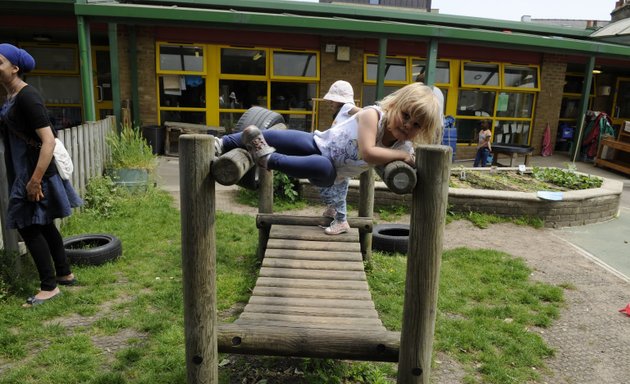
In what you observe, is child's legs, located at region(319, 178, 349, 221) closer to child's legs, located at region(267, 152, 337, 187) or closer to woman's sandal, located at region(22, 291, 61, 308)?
child's legs, located at region(267, 152, 337, 187)

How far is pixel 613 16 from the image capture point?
1972 cm

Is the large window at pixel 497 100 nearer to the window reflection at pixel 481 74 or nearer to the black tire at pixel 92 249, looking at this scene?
the window reflection at pixel 481 74

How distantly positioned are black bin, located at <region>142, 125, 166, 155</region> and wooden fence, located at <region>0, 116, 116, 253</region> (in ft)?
10.6

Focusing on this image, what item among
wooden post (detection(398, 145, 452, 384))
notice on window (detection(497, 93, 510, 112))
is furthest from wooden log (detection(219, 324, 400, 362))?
notice on window (detection(497, 93, 510, 112))

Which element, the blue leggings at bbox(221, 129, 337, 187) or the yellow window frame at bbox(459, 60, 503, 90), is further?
the yellow window frame at bbox(459, 60, 503, 90)

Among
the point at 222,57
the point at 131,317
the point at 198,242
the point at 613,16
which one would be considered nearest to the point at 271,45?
the point at 222,57

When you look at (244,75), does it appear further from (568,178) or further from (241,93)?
(568,178)

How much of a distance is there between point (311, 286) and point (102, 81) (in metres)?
11.0

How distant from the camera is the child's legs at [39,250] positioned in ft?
11.9

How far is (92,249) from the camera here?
14.8 feet

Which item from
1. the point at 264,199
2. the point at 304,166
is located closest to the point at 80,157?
the point at 264,199

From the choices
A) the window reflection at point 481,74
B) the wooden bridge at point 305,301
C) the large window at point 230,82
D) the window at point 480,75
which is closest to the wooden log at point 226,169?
the wooden bridge at point 305,301

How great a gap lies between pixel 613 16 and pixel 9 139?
75.1 ft

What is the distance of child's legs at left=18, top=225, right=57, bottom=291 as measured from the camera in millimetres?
3637
